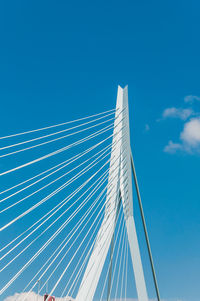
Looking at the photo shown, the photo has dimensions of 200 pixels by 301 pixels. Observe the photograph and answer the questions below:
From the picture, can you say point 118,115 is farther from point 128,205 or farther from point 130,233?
point 130,233

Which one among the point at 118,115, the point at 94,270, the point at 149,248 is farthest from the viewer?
the point at 149,248

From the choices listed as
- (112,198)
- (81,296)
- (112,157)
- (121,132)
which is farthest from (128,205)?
(81,296)

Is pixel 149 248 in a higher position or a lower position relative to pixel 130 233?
higher

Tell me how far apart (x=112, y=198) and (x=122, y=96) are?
322 cm

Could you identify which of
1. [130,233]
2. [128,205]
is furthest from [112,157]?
[130,233]

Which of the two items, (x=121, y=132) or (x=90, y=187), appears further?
(x=121, y=132)

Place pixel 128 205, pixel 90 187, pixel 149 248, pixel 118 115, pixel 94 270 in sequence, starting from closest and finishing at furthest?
pixel 94 270
pixel 90 187
pixel 128 205
pixel 118 115
pixel 149 248

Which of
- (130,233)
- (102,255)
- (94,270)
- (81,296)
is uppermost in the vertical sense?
(130,233)

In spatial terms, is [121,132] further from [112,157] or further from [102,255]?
[102,255]

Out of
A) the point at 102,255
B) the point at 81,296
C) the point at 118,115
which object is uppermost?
the point at 118,115

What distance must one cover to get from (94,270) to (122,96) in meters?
5.19

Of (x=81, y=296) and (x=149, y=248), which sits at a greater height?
(x=149, y=248)

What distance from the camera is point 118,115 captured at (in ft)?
34.8

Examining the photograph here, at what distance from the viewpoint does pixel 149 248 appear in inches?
449
